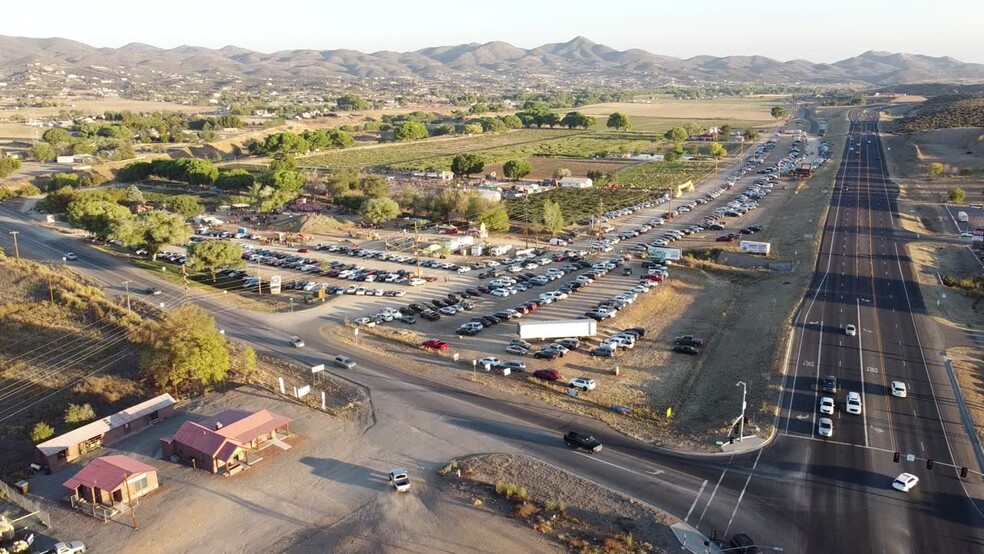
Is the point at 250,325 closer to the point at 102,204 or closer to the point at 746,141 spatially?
the point at 102,204

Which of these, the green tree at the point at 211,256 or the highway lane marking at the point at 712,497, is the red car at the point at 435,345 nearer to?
the highway lane marking at the point at 712,497

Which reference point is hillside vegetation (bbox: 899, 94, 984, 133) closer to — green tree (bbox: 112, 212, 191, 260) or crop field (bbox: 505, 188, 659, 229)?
crop field (bbox: 505, 188, 659, 229)

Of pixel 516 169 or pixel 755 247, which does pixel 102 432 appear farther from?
pixel 516 169

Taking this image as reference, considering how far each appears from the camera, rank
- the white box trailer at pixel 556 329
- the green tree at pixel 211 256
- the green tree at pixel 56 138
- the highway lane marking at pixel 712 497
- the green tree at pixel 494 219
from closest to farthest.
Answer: the highway lane marking at pixel 712 497, the white box trailer at pixel 556 329, the green tree at pixel 211 256, the green tree at pixel 494 219, the green tree at pixel 56 138

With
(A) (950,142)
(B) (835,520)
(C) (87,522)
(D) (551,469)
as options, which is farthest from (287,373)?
(A) (950,142)

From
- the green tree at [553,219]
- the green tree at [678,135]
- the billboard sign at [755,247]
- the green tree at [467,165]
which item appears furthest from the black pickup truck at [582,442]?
the green tree at [678,135]

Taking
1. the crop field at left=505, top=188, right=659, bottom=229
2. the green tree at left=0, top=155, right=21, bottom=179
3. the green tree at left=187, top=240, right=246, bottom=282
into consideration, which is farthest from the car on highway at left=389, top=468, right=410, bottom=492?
the green tree at left=0, top=155, right=21, bottom=179
